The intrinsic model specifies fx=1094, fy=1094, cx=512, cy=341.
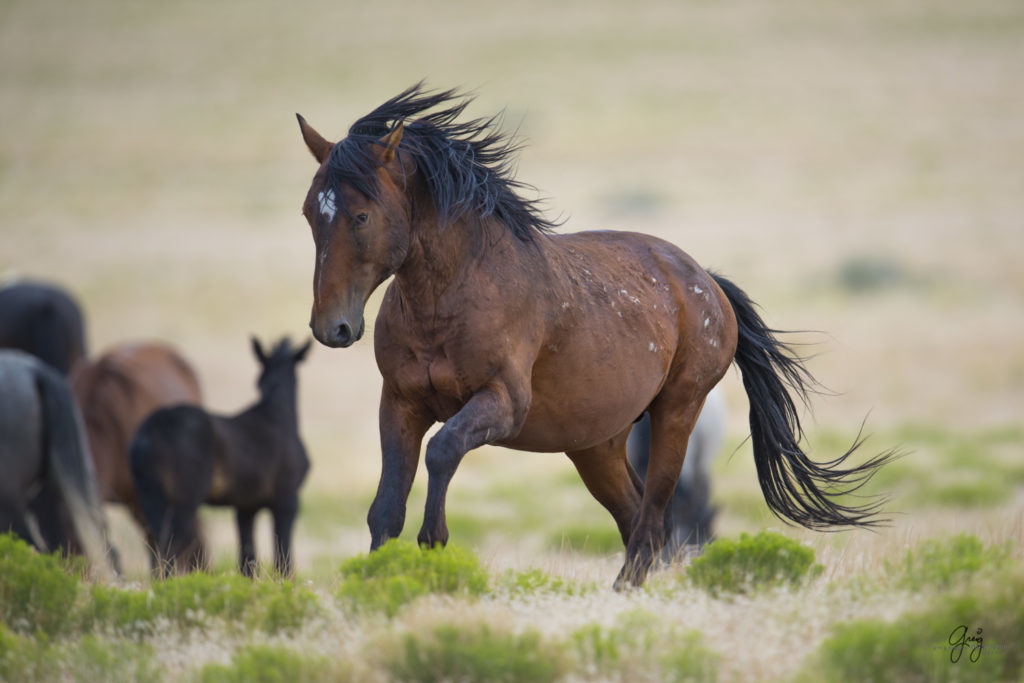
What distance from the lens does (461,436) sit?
4445mm

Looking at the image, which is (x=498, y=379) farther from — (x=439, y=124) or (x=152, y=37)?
(x=152, y=37)

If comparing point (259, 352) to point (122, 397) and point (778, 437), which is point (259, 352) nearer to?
point (122, 397)

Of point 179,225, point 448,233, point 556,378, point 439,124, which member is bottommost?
point 556,378

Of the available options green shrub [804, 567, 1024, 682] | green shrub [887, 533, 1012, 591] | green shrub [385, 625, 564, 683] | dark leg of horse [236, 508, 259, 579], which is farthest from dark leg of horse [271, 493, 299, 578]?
green shrub [804, 567, 1024, 682]

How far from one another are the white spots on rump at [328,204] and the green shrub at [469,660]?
66.4 inches

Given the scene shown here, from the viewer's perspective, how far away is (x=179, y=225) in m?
45.2

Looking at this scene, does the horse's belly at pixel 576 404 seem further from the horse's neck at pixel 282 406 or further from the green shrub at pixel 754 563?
the horse's neck at pixel 282 406

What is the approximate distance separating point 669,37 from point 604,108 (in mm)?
17552

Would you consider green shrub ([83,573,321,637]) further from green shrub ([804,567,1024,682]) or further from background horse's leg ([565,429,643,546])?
green shrub ([804,567,1024,682])

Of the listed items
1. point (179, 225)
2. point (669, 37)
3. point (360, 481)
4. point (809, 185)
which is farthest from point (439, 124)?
point (669, 37)

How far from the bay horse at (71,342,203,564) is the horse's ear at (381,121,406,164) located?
294 inches

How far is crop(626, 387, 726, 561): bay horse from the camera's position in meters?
9.30

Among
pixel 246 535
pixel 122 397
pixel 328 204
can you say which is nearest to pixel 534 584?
→ pixel 328 204

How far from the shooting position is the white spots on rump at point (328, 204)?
173 inches
